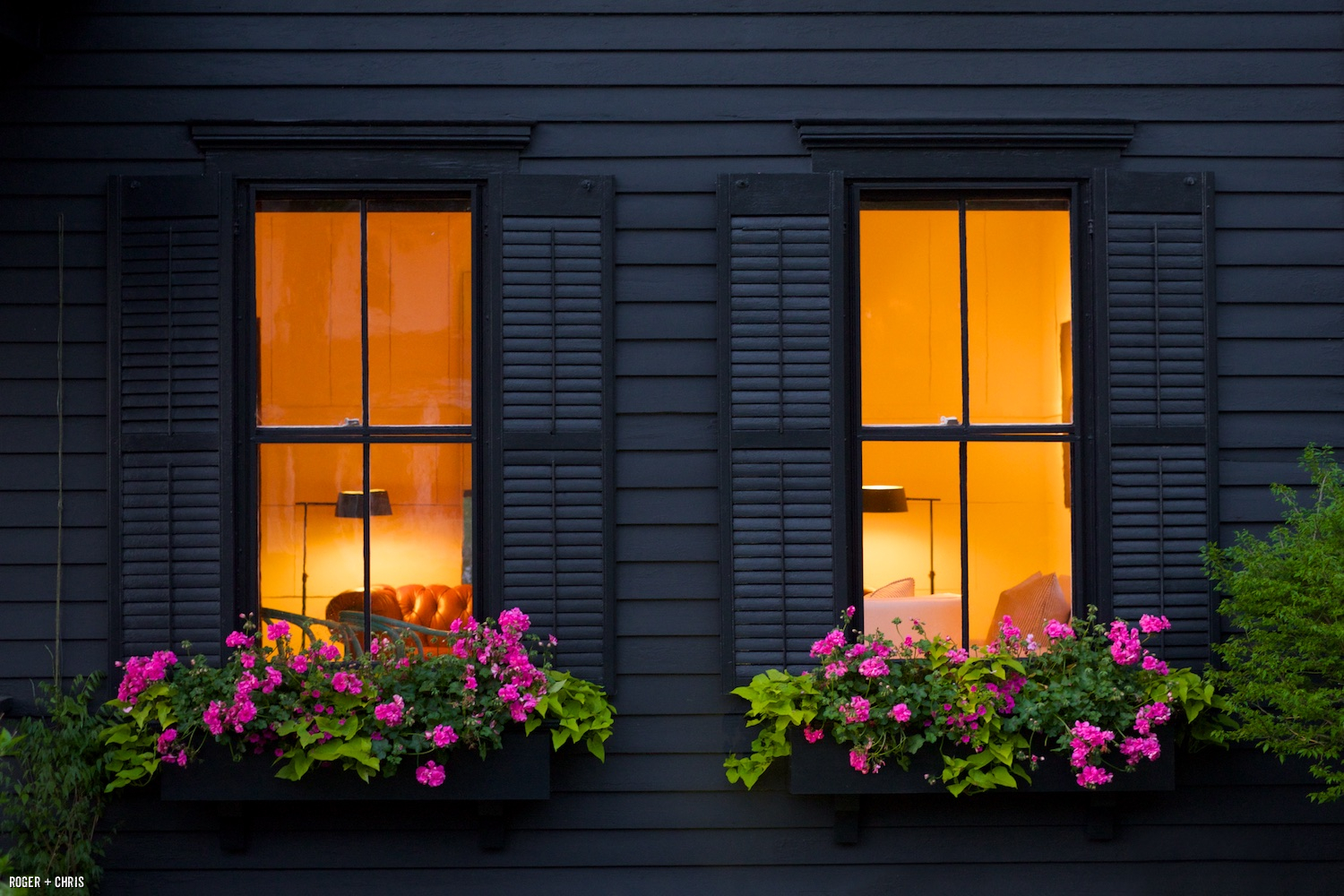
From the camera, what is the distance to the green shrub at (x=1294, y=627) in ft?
10.5

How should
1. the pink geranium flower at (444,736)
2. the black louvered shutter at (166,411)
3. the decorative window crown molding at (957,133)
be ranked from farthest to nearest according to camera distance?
the decorative window crown molding at (957,133) < the black louvered shutter at (166,411) < the pink geranium flower at (444,736)

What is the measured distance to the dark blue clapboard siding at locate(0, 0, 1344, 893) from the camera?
369cm

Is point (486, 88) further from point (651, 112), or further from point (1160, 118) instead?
point (1160, 118)

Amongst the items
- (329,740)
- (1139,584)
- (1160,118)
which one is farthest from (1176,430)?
(329,740)

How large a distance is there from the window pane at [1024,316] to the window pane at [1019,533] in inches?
5.4

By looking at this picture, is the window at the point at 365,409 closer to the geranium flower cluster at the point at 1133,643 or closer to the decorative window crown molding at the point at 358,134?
the decorative window crown molding at the point at 358,134

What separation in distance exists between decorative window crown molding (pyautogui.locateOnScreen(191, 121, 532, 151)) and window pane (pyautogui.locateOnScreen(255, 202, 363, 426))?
216 millimetres

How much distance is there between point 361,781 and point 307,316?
1.59m

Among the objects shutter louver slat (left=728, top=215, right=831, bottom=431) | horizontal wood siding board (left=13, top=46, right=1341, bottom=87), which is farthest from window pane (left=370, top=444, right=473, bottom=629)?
horizontal wood siding board (left=13, top=46, right=1341, bottom=87)

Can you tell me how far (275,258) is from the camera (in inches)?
149

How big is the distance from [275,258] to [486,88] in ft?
3.11

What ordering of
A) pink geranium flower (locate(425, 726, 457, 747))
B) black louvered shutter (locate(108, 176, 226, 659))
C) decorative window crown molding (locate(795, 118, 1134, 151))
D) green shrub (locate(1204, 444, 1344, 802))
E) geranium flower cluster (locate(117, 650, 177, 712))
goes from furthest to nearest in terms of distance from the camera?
decorative window crown molding (locate(795, 118, 1134, 151))
black louvered shutter (locate(108, 176, 226, 659))
geranium flower cluster (locate(117, 650, 177, 712))
pink geranium flower (locate(425, 726, 457, 747))
green shrub (locate(1204, 444, 1344, 802))

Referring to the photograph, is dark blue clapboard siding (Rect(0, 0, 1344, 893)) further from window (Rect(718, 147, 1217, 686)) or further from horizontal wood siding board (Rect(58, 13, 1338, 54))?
window (Rect(718, 147, 1217, 686))

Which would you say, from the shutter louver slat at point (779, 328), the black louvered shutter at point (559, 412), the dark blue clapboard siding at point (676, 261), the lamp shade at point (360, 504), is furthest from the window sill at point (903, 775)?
the lamp shade at point (360, 504)
